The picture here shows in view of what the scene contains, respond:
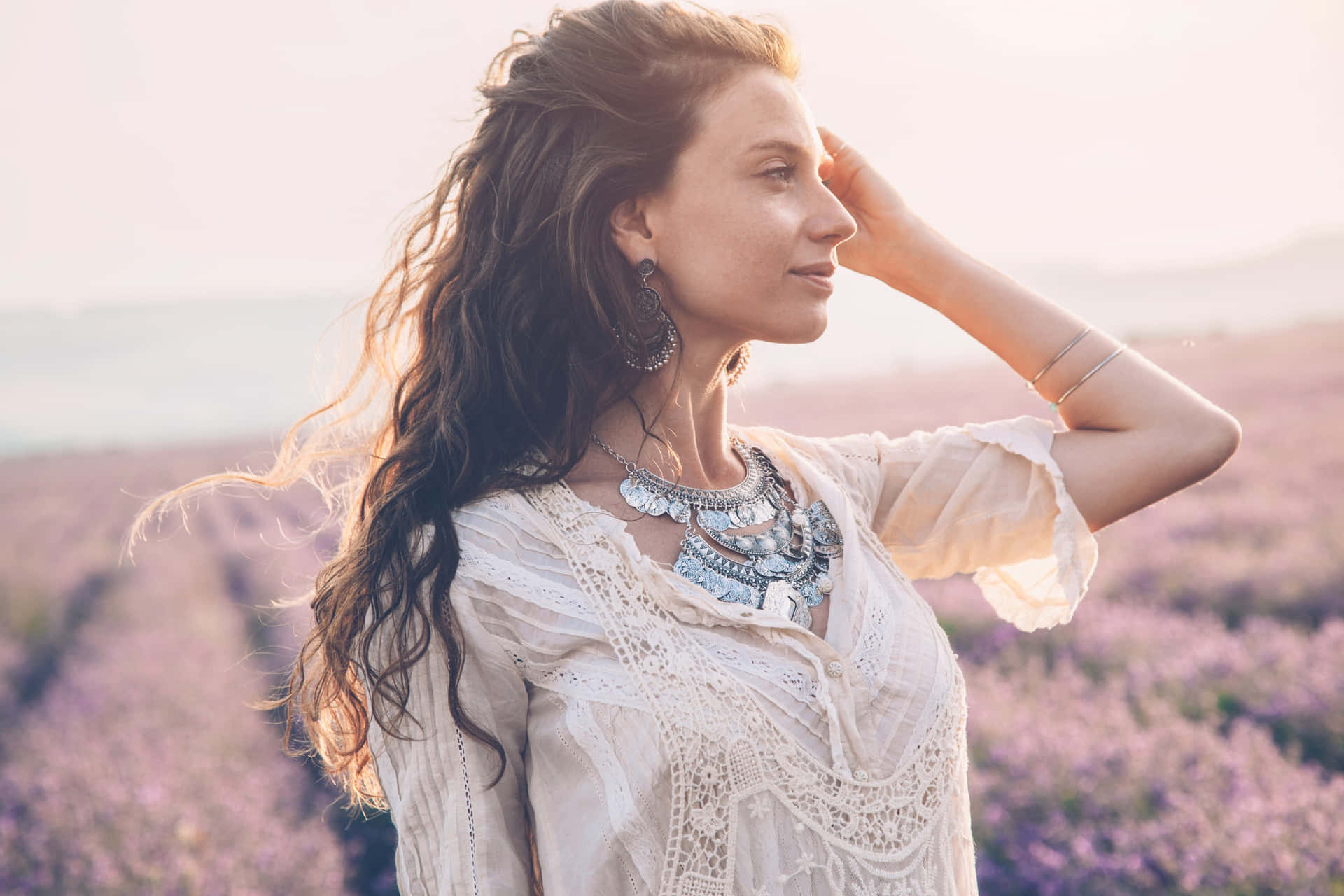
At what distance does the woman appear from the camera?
1297mm

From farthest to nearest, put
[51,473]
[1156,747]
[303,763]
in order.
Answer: [51,473] → [303,763] → [1156,747]

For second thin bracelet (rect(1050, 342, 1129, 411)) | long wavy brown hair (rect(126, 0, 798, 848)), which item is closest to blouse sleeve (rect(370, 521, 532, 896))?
long wavy brown hair (rect(126, 0, 798, 848))

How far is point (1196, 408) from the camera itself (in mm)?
1678

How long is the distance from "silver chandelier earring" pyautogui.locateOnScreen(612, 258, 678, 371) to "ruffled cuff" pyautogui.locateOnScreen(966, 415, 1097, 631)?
2.03ft

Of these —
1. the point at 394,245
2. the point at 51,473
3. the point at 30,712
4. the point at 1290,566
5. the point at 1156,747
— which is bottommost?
the point at 51,473

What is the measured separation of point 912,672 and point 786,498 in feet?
1.33

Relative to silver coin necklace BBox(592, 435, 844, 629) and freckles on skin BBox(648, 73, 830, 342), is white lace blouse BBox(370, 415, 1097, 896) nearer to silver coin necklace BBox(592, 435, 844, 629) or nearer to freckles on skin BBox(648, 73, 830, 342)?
silver coin necklace BBox(592, 435, 844, 629)

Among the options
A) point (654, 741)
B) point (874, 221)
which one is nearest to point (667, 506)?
point (654, 741)

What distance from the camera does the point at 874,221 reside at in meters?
1.85

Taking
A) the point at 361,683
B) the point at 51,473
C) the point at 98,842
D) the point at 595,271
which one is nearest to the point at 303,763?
the point at 98,842

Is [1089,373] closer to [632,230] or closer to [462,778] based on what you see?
[632,230]

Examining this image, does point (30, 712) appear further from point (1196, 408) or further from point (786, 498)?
point (1196, 408)

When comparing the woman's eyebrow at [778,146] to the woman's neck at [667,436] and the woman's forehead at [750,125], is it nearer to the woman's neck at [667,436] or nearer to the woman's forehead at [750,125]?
the woman's forehead at [750,125]

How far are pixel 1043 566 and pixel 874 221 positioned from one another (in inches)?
30.0
